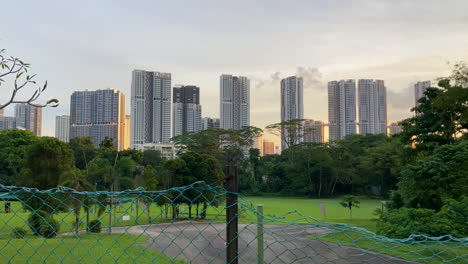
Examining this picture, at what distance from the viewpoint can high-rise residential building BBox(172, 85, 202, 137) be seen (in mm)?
75500

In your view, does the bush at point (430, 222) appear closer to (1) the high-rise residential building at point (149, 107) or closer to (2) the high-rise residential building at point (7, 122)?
(1) the high-rise residential building at point (149, 107)

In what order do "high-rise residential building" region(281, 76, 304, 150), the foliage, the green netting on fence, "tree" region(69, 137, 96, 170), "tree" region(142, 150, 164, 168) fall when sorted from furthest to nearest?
1. "high-rise residential building" region(281, 76, 304, 150)
2. "tree" region(142, 150, 164, 168)
3. "tree" region(69, 137, 96, 170)
4. the foliage
5. the green netting on fence

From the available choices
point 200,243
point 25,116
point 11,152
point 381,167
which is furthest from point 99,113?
point 200,243

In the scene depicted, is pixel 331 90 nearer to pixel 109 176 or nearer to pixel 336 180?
pixel 336 180

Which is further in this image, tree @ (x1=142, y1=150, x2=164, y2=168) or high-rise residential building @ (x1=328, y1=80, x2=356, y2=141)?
high-rise residential building @ (x1=328, y1=80, x2=356, y2=141)

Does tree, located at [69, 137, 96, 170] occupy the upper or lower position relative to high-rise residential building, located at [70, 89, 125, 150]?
lower

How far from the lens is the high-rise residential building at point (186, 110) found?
75500mm

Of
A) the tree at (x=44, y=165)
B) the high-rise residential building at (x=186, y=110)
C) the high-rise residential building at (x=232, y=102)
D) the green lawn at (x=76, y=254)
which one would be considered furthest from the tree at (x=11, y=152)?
the high-rise residential building at (x=232, y=102)

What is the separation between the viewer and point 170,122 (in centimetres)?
7606

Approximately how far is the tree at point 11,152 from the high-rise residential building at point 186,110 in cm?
3623

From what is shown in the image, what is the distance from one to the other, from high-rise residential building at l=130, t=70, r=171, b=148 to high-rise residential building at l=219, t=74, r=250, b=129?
1008cm

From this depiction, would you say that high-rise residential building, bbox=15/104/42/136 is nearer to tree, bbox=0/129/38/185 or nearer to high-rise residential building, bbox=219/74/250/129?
high-rise residential building, bbox=219/74/250/129

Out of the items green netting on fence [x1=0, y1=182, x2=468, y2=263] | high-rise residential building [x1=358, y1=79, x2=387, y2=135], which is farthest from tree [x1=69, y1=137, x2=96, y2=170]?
high-rise residential building [x1=358, y1=79, x2=387, y2=135]

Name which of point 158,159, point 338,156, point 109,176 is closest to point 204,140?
point 158,159
